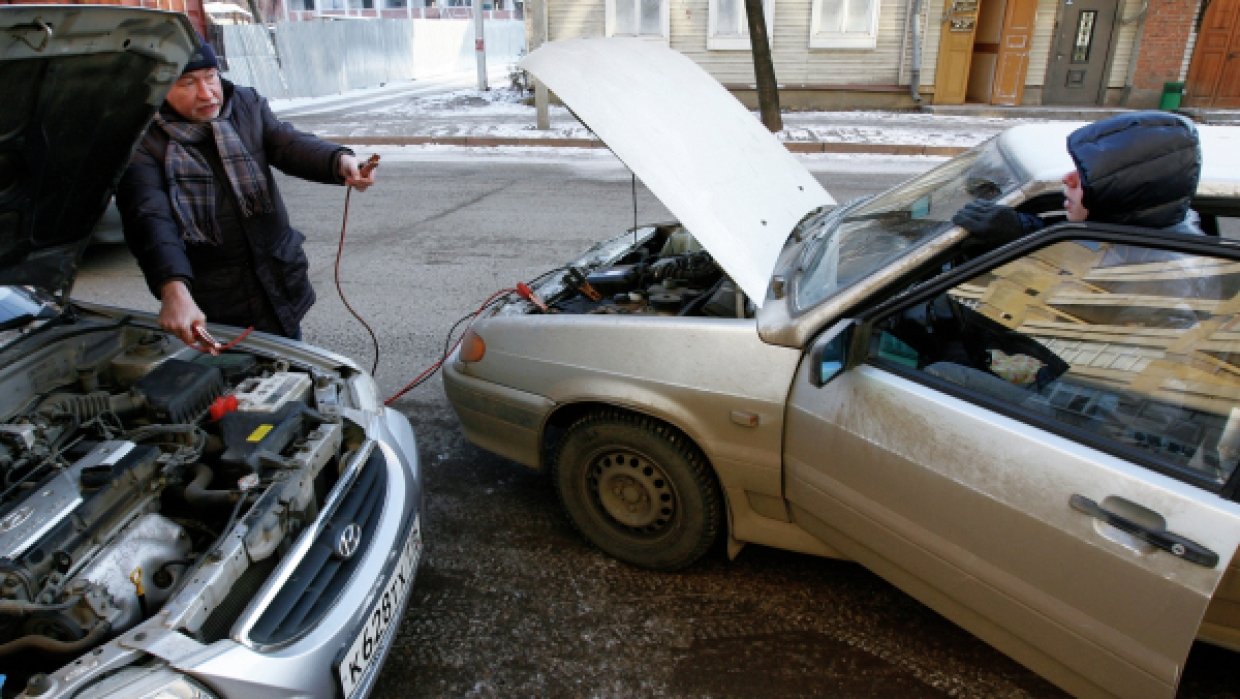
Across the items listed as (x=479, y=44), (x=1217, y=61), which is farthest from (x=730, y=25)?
(x=1217, y=61)

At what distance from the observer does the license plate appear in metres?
1.90

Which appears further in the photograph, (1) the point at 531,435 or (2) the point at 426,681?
(1) the point at 531,435

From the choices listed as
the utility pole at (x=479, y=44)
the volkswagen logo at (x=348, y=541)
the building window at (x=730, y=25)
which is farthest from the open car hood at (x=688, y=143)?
the utility pole at (x=479, y=44)

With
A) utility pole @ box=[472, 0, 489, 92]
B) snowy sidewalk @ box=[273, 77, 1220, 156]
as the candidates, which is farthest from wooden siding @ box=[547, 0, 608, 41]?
utility pole @ box=[472, 0, 489, 92]

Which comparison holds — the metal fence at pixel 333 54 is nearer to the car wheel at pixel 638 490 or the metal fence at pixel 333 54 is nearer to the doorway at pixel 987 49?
the doorway at pixel 987 49

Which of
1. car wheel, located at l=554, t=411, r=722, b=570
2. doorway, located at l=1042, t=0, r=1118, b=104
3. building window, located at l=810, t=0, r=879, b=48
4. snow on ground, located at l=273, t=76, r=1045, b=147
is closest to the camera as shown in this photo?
car wheel, located at l=554, t=411, r=722, b=570

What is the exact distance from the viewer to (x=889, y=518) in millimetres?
2188

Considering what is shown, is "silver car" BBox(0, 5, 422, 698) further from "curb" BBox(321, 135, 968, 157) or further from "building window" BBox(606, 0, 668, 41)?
"building window" BBox(606, 0, 668, 41)

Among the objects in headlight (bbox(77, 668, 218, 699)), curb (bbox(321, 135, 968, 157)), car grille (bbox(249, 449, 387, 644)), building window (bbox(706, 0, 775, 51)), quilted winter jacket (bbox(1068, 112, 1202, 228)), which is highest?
building window (bbox(706, 0, 775, 51))

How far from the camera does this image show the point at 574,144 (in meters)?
12.8

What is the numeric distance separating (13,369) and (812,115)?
1524 cm

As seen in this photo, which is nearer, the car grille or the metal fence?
the car grille

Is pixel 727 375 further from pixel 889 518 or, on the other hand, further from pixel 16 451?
pixel 16 451

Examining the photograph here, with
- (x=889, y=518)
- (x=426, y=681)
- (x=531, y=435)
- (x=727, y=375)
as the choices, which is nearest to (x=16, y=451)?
(x=426, y=681)
